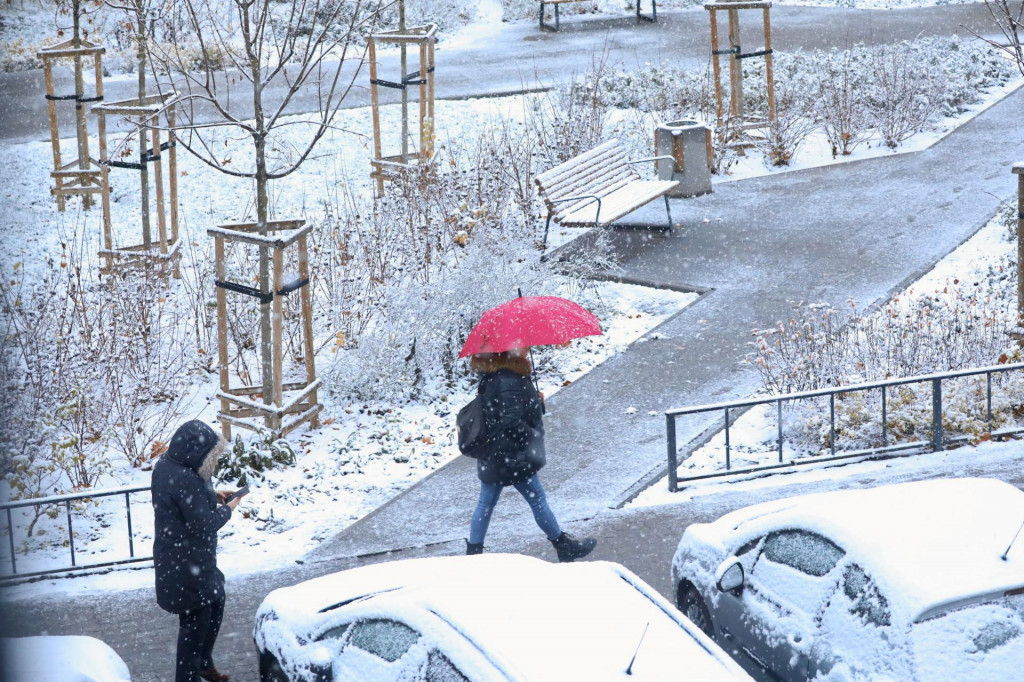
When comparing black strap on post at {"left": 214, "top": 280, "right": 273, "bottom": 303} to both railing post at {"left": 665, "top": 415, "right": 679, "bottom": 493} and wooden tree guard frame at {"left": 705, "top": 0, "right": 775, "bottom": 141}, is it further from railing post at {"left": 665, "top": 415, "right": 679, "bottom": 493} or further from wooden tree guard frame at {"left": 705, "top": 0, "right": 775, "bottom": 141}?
wooden tree guard frame at {"left": 705, "top": 0, "right": 775, "bottom": 141}

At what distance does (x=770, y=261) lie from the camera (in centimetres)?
1292

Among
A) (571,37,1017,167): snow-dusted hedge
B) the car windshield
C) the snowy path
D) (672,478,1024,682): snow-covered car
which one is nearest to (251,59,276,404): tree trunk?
(672,478,1024,682): snow-covered car

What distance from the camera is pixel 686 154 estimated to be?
15.2 metres

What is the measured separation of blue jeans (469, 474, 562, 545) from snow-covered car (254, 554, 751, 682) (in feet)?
5.31

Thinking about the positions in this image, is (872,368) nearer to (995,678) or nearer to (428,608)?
(995,678)

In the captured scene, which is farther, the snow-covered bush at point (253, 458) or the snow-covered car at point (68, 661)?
the snow-covered bush at point (253, 458)

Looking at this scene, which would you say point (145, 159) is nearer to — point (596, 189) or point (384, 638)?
point (596, 189)

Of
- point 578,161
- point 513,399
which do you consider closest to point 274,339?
point 513,399

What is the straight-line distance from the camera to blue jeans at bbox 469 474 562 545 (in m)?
7.21

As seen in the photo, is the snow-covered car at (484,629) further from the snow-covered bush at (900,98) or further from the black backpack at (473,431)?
the snow-covered bush at (900,98)

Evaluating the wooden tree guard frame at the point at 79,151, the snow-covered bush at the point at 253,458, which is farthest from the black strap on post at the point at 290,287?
the wooden tree guard frame at the point at 79,151

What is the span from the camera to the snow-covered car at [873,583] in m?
4.71

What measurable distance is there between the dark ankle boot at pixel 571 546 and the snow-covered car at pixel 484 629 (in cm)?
185

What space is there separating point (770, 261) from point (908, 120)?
5919 millimetres
